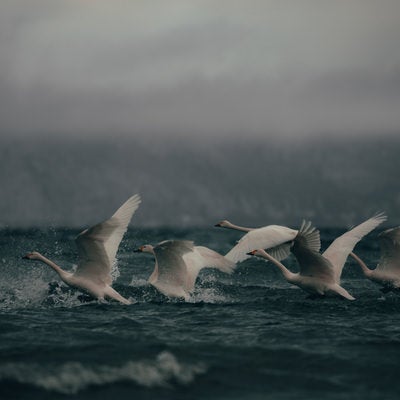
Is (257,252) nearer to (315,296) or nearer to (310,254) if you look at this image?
(310,254)

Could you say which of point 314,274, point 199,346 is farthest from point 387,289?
point 199,346

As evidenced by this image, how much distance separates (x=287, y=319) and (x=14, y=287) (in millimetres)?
9091

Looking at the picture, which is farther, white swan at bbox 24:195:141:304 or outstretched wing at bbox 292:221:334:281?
outstretched wing at bbox 292:221:334:281

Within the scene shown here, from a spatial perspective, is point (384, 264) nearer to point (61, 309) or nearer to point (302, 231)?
point (302, 231)

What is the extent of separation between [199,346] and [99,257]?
4.61 meters

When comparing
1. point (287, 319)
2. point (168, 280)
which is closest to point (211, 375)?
point (287, 319)

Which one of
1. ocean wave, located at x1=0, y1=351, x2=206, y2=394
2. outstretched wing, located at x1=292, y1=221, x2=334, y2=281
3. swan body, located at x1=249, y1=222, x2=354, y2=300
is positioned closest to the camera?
ocean wave, located at x1=0, y1=351, x2=206, y2=394

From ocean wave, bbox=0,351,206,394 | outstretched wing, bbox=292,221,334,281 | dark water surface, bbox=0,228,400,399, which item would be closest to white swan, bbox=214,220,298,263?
outstretched wing, bbox=292,221,334,281

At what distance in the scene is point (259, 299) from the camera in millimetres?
23625

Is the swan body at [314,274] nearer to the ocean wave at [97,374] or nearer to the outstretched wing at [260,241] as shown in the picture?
the outstretched wing at [260,241]

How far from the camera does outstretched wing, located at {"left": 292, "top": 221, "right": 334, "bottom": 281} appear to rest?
20.3 m

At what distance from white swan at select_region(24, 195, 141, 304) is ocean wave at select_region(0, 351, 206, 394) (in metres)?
4.39

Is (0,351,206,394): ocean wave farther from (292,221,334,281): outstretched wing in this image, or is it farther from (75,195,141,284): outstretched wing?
(292,221,334,281): outstretched wing

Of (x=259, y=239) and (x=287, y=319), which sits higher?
(x=259, y=239)
